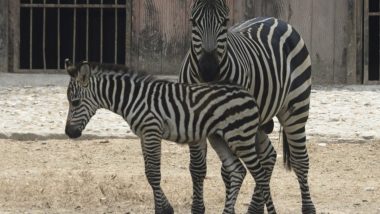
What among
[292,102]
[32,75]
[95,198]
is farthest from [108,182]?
[32,75]

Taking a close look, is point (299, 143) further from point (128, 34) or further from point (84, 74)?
point (128, 34)

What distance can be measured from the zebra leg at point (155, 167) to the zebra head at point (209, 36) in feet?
2.22

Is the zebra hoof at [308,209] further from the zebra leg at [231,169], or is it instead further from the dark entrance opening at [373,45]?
the dark entrance opening at [373,45]

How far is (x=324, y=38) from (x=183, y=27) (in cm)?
209

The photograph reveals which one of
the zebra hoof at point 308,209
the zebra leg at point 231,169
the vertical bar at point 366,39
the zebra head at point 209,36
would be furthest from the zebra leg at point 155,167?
the vertical bar at point 366,39

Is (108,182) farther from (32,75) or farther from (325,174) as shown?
(32,75)

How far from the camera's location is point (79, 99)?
313 inches

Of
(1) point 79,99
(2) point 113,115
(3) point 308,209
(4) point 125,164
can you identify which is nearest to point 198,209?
(3) point 308,209

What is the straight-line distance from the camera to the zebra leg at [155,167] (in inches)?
306

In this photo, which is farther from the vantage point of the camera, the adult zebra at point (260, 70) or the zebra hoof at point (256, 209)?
the zebra hoof at point (256, 209)

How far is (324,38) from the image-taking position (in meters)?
15.3

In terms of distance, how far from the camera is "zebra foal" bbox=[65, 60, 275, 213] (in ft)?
25.5

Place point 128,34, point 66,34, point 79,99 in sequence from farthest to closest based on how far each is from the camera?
1. point 66,34
2. point 128,34
3. point 79,99

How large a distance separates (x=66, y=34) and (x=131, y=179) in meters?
7.65
